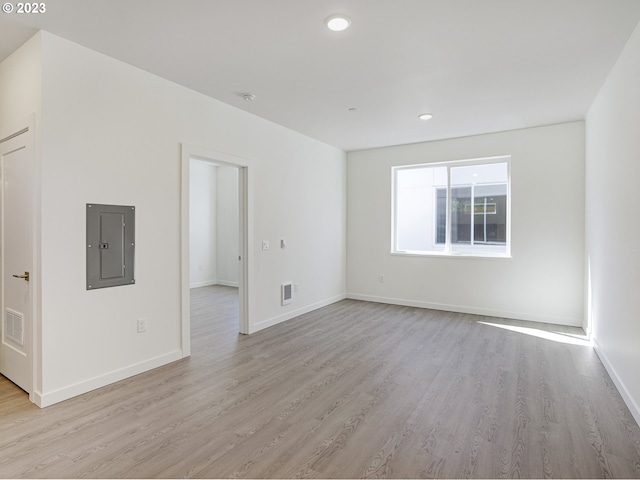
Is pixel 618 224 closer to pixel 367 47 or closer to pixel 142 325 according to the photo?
pixel 367 47

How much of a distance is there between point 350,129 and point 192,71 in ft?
8.00

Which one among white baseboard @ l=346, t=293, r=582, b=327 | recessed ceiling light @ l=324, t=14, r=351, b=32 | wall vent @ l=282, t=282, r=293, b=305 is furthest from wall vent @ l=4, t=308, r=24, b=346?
white baseboard @ l=346, t=293, r=582, b=327

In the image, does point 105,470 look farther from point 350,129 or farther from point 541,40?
point 350,129

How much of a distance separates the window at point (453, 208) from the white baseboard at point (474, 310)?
2.78 ft

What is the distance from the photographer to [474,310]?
17.8 feet

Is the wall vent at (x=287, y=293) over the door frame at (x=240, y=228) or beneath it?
A: beneath

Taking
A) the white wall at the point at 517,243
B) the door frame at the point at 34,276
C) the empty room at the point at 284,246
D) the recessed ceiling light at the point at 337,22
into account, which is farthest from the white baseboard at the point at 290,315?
the recessed ceiling light at the point at 337,22

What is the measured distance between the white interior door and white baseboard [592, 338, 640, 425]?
4.40 m

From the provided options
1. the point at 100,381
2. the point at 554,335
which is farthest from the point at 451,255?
the point at 100,381

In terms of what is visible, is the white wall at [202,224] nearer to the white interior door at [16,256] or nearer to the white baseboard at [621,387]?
the white interior door at [16,256]

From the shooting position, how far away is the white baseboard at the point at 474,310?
15.8ft

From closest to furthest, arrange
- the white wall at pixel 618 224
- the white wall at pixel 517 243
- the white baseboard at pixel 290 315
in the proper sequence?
the white wall at pixel 618 224 < the white baseboard at pixel 290 315 < the white wall at pixel 517 243

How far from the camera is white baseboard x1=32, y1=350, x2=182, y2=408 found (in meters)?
2.61

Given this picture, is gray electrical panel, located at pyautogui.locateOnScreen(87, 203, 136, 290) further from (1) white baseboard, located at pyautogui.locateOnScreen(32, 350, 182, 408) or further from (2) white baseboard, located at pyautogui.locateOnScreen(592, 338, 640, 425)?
(2) white baseboard, located at pyautogui.locateOnScreen(592, 338, 640, 425)
